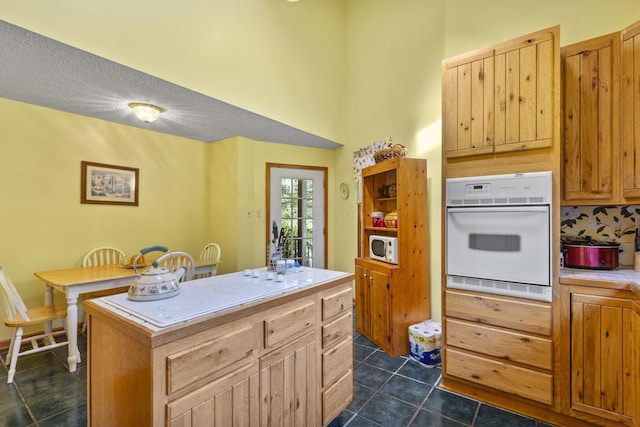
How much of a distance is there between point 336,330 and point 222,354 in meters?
0.80

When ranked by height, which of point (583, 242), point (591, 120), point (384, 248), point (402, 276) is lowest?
point (402, 276)

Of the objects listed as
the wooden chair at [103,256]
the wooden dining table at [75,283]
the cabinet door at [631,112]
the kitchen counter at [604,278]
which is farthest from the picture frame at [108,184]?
the cabinet door at [631,112]

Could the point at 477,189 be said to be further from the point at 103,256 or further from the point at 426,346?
the point at 103,256

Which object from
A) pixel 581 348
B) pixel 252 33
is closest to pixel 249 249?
pixel 252 33

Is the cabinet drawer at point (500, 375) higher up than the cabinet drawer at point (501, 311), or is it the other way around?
the cabinet drawer at point (501, 311)

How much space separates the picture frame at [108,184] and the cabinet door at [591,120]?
13.9ft

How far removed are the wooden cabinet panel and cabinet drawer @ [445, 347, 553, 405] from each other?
151 cm

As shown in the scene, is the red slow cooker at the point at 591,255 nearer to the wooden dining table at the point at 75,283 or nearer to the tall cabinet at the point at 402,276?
the tall cabinet at the point at 402,276

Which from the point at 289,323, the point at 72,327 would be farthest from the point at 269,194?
the point at 289,323

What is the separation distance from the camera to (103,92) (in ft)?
8.41

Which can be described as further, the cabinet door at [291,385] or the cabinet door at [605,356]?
the cabinet door at [605,356]

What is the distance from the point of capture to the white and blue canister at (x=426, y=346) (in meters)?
2.56

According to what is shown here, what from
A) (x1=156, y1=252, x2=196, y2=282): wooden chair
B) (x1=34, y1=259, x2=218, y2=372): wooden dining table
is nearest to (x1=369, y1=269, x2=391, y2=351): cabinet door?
(x1=156, y1=252, x2=196, y2=282): wooden chair

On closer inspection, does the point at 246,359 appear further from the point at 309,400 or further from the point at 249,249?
the point at 249,249
